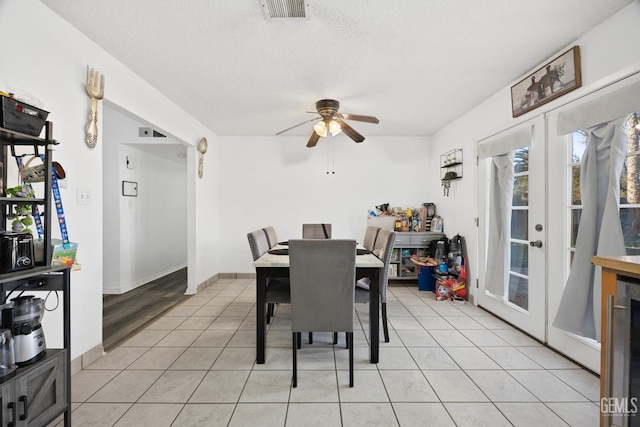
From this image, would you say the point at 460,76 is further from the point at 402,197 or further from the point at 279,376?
the point at 279,376

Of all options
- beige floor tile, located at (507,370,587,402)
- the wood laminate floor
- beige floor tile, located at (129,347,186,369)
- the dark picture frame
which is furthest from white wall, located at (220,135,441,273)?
beige floor tile, located at (507,370,587,402)

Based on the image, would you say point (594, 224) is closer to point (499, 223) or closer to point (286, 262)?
point (499, 223)

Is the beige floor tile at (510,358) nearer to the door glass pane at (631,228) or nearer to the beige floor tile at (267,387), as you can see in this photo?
the door glass pane at (631,228)

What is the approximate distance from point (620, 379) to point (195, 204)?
4.17m

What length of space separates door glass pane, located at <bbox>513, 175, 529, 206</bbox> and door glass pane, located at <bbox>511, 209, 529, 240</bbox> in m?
0.08

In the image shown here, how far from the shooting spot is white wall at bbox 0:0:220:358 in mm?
1618

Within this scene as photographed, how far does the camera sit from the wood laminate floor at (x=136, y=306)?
2646 mm

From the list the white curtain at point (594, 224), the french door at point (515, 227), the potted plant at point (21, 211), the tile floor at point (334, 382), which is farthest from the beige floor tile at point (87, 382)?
the french door at point (515, 227)

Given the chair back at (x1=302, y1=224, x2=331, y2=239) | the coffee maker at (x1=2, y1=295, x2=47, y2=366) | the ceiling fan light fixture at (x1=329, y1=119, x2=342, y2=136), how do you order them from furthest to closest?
the chair back at (x1=302, y1=224, x2=331, y2=239) < the ceiling fan light fixture at (x1=329, y1=119, x2=342, y2=136) < the coffee maker at (x1=2, y1=295, x2=47, y2=366)

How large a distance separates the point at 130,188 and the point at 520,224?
509 cm

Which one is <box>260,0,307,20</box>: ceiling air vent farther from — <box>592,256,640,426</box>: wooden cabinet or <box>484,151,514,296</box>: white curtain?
<box>484,151,514,296</box>: white curtain

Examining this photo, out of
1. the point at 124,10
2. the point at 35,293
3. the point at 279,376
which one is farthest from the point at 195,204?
the point at 279,376

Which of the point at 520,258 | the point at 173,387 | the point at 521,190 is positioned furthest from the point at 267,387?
the point at 521,190

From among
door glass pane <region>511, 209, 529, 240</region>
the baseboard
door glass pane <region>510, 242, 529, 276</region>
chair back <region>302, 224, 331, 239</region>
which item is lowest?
the baseboard
